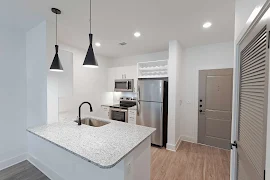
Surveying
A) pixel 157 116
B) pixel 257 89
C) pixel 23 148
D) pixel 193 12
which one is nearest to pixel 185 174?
pixel 157 116

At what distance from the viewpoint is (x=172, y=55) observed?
3057mm

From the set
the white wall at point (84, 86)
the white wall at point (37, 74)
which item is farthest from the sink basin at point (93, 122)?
the white wall at point (84, 86)

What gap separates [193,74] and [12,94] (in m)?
4.15

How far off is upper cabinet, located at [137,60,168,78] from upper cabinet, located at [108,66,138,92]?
303mm

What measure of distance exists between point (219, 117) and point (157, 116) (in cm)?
156

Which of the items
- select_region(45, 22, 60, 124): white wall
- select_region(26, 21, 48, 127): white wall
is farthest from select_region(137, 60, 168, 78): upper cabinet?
select_region(26, 21, 48, 127): white wall

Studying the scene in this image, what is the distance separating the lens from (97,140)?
1.49 meters

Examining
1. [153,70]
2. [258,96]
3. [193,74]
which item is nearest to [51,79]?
[153,70]

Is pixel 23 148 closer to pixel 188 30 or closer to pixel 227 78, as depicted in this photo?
pixel 188 30

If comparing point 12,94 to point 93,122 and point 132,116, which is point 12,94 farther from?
point 132,116

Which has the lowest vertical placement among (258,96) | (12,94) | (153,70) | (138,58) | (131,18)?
(12,94)

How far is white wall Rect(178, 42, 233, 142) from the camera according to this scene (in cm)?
322

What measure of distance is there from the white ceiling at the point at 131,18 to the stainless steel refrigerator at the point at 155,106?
1125 mm

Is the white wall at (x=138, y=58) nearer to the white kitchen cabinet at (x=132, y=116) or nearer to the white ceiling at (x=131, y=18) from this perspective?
the white ceiling at (x=131, y=18)
